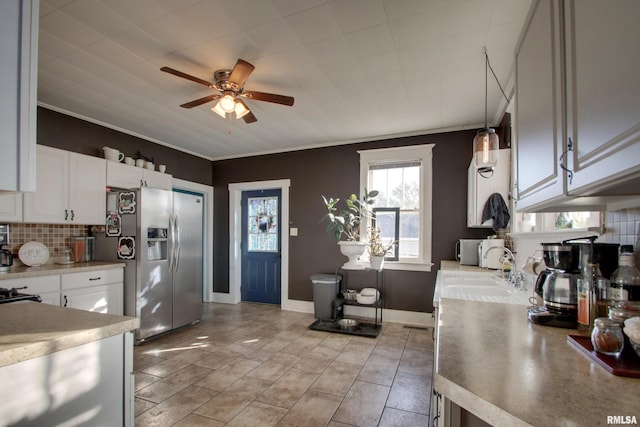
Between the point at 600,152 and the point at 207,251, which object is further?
the point at 207,251

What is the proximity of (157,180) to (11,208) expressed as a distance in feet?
4.83

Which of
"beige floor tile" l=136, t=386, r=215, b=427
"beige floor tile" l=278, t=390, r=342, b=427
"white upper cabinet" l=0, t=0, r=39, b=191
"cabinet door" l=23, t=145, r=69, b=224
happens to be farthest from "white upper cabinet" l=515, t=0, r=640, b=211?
"cabinet door" l=23, t=145, r=69, b=224

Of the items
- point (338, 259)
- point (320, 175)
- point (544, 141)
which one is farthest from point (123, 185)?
point (544, 141)

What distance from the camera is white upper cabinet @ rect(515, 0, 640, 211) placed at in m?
0.64

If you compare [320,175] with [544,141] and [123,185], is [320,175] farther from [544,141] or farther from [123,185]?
[544,141]

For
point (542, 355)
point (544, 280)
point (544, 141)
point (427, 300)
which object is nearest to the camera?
point (542, 355)

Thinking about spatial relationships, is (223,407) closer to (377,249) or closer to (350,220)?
(377,249)

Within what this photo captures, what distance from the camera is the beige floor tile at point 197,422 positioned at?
1.94 metres

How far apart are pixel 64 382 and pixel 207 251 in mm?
4384

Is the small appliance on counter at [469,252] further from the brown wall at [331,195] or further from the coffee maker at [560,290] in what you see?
the coffee maker at [560,290]

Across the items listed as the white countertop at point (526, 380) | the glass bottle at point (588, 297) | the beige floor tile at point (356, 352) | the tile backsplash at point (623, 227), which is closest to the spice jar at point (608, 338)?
the white countertop at point (526, 380)

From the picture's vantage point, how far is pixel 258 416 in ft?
6.64

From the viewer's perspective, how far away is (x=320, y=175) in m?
4.59

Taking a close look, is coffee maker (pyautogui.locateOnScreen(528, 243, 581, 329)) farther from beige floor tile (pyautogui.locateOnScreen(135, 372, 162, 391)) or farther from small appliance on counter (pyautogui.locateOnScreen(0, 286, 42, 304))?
beige floor tile (pyautogui.locateOnScreen(135, 372, 162, 391))
